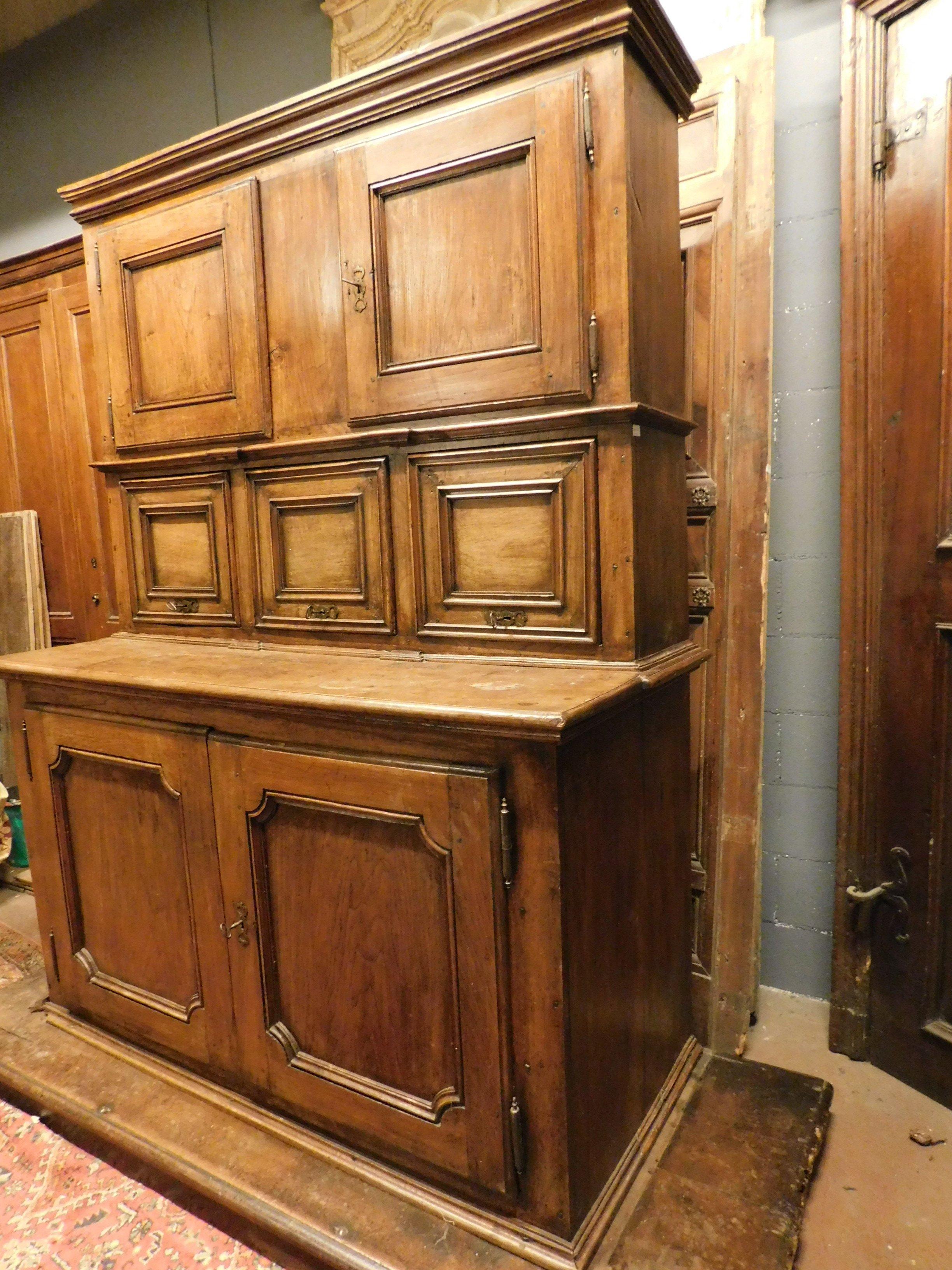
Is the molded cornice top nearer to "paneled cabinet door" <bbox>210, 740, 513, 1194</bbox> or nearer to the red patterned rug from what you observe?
"paneled cabinet door" <bbox>210, 740, 513, 1194</bbox>

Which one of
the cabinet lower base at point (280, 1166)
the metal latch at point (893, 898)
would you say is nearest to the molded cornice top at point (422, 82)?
the metal latch at point (893, 898)

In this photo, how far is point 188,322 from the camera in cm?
187

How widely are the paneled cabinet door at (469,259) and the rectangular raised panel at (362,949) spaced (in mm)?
829

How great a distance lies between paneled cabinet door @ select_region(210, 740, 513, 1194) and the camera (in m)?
1.28

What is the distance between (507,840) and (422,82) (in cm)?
141

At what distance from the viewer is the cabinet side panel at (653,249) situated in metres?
1.35

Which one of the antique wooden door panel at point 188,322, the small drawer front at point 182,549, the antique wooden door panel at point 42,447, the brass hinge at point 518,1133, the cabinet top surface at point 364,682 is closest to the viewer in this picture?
the cabinet top surface at point 364,682

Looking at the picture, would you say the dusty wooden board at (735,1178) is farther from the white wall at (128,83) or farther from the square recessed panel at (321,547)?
the white wall at (128,83)

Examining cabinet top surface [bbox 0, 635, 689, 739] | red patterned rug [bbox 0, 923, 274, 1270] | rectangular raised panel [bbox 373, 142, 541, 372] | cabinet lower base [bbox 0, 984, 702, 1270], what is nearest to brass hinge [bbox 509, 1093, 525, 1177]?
cabinet lower base [bbox 0, 984, 702, 1270]

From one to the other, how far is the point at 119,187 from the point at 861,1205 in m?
2.76

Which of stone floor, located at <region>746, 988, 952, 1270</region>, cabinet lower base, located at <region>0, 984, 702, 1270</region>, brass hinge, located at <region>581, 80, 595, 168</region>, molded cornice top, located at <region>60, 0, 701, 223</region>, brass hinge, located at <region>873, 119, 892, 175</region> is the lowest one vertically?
stone floor, located at <region>746, 988, 952, 1270</region>

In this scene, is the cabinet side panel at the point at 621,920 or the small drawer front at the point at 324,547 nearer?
the cabinet side panel at the point at 621,920

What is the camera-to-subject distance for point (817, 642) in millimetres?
1936

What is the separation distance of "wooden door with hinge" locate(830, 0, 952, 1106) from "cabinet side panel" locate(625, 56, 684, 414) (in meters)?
0.46
